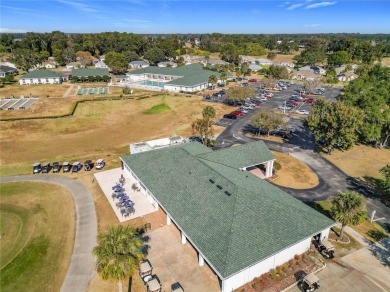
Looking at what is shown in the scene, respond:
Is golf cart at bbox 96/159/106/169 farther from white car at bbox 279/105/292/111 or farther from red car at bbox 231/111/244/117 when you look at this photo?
white car at bbox 279/105/292/111

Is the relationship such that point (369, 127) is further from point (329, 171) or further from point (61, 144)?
point (61, 144)

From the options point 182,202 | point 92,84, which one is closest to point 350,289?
point 182,202

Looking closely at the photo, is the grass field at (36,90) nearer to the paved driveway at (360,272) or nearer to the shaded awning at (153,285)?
the shaded awning at (153,285)

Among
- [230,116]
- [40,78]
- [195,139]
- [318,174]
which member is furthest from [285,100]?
[40,78]

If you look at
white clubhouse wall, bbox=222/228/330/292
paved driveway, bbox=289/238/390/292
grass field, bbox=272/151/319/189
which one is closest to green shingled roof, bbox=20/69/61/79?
grass field, bbox=272/151/319/189

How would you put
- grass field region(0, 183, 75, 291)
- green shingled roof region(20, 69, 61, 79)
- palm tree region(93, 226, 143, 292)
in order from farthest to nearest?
green shingled roof region(20, 69, 61, 79), grass field region(0, 183, 75, 291), palm tree region(93, 226, 143, 292)

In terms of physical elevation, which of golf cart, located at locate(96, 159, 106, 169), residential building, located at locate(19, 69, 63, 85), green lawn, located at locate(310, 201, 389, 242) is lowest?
green lawn, located at locate(310, 201, 389, 242)
